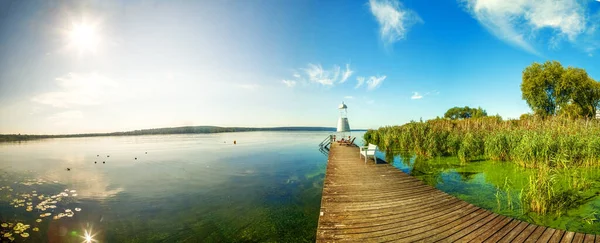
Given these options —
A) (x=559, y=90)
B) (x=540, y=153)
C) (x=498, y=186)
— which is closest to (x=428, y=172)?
(x=498, y=186)

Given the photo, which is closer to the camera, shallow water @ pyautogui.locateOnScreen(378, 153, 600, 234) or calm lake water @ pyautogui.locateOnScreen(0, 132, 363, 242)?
shallow water @ pyautogui.locateOnScreen(378, 153, 600, 234)

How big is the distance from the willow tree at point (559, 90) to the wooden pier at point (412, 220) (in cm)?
3292

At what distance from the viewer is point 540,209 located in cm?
536

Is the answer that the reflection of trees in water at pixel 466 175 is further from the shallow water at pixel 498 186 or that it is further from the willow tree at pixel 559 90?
the willow tree at pixel 559 90

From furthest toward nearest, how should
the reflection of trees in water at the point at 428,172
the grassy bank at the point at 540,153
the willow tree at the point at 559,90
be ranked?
the willow tree at the point at 559,90
the reflection of trees in water at the point at 428,172
the grassy bank at the point at 540,153

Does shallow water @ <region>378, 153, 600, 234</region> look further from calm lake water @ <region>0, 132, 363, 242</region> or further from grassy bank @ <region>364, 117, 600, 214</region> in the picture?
calm lake water @ <region>0, 132, 363, 242</region>

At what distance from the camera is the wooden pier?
12.2 ft

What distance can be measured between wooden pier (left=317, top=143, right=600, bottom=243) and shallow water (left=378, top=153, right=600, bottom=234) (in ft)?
5.01

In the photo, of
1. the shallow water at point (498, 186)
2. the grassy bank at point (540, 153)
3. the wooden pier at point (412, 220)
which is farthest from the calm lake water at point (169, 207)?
the grassy bank at point (540, 153)

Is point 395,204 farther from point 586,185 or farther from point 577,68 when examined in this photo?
point 577,68

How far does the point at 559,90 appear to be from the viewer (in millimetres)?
26141

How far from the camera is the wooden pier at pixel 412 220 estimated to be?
3727 mm

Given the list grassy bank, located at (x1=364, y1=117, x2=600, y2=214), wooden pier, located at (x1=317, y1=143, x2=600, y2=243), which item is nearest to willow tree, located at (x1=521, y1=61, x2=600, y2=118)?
grassy bank, located at (x1=364, y1=117, x2=600, y2=214)

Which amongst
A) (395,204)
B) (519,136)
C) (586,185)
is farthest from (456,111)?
(395,204)
